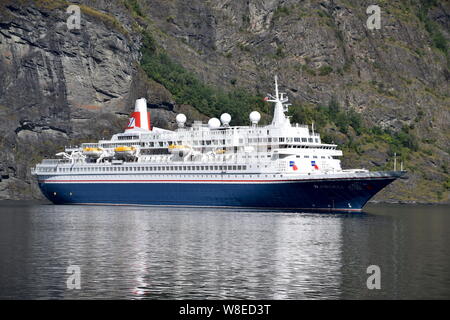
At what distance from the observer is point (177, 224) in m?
72.9

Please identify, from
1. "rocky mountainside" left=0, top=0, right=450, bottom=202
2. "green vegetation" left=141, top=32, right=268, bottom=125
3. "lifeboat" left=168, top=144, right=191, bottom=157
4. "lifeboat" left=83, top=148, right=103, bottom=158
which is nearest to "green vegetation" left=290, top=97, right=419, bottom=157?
"rocky mountainside" left=0, top=0, right=450, bottom=202

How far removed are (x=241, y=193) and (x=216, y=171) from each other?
514 centimetres

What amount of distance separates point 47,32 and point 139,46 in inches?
975

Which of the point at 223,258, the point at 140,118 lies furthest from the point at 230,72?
the point at 223,258

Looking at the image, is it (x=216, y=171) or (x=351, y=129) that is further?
(x=351, y=129)

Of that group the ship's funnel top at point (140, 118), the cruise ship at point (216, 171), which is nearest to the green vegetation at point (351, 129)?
the ship's funnel top at point (140, 118)

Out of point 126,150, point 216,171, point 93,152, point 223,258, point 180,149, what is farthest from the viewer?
point 93,152

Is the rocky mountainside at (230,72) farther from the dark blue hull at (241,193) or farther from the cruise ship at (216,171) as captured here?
the dark blue hull at (241,193)

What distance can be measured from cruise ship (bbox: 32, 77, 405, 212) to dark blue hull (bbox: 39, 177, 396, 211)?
0.40ft

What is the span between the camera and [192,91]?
543ft

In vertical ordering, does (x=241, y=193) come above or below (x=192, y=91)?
below

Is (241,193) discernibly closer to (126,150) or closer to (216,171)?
(216,171)

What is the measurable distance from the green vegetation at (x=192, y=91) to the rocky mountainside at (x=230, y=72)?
0.93 m
